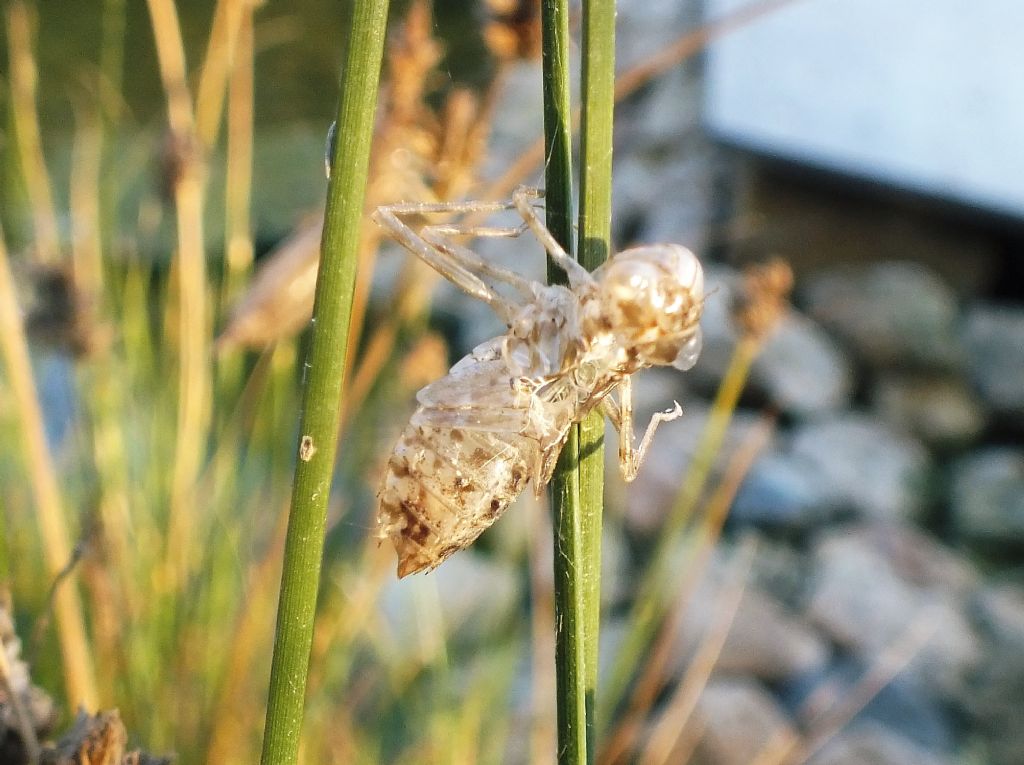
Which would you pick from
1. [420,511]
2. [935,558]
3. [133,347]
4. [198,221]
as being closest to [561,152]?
[420,511]

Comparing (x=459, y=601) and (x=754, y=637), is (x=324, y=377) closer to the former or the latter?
(x=459, y=601)

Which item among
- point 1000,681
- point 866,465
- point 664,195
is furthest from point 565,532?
point 664,195

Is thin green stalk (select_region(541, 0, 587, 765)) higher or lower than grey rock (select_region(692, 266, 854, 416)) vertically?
higher

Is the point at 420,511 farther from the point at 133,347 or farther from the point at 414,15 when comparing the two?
the point at 133,347

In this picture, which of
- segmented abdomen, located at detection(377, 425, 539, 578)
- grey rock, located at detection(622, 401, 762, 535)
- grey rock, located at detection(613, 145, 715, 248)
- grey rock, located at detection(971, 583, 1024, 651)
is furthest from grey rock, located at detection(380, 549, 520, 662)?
grey rock, located at detection(613, 145, 715, 248)

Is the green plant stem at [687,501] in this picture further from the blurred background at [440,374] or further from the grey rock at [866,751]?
the grey rock at [866,751]

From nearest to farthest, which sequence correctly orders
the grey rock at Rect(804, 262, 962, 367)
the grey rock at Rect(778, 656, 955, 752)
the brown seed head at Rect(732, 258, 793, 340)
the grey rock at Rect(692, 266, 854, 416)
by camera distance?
1. the brown seed head at Rect(732, 258, 793, 340)
2. the grey rock at Rect(778, 656, 955, 752)
3. the grey rock at Rect(692, 266, 854, 416)
4. the grey rock at Rect(804, 262, 962, 367)

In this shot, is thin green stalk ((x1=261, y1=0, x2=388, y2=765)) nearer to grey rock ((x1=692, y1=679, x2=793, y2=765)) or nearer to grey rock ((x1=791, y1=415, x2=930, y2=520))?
grey rock ((x1=692, y1=679, x2=793, y2=765))

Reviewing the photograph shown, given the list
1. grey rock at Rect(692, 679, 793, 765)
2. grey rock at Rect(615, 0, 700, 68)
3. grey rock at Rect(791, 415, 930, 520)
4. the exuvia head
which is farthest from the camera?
grey rock at Rect(615, 0, 700, 68)
